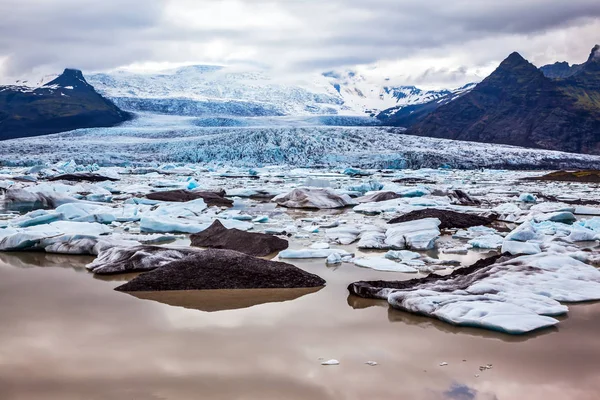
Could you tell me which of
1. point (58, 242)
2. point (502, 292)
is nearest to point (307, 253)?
point (502, 292)

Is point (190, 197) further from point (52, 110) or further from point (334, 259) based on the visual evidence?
point (52, 110)

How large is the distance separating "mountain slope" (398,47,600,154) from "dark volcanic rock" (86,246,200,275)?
1896 inches

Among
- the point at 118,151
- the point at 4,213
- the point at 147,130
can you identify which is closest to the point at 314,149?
the point at 118,151

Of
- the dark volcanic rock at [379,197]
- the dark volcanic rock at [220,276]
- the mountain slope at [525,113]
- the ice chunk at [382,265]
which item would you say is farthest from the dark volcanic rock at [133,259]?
the mountain slope at [525,113]

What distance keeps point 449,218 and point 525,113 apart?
1937 inches

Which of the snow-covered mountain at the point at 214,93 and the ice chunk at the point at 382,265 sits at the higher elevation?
the snow-covered mountain at the point at 214,93

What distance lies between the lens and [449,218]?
1032 centimetres

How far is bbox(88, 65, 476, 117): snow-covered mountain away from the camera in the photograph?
2490 inches

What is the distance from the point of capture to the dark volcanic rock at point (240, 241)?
25.2 feet

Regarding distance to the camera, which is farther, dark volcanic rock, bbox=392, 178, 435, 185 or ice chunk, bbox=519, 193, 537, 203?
dark volcanic rock, bbox=392, 178, 435, 185

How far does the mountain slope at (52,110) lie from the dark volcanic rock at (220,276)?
51501 millimetres

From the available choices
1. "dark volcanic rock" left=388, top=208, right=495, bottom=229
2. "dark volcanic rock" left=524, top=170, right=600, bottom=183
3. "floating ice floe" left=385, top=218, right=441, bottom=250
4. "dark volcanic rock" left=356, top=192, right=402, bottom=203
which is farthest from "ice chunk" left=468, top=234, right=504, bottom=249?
"dark volcanic rock" left=524, top=170, right=600, bottom=183

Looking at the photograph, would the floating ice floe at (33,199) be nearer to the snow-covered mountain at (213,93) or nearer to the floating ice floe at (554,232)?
the floating ice floe at (554,232)

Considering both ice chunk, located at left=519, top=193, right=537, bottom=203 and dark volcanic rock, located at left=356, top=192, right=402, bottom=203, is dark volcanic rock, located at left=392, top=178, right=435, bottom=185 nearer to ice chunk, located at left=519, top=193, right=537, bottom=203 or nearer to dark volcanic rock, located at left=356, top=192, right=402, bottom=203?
ice chunk, located at left=519, top=193, right=537, bottom=203
